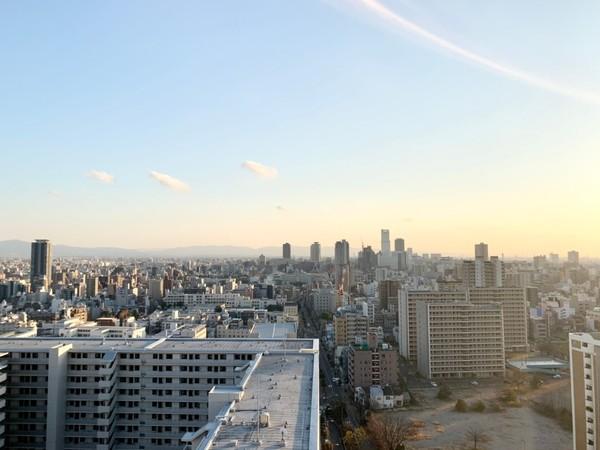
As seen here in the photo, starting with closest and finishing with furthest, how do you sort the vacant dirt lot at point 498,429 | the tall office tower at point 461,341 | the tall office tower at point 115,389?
1. the tall office tower at point 115,389
2. the vacant dirt lot at point 498,429
3. the tall office tower at point 461,341

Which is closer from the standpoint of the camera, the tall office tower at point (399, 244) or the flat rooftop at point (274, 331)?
the flat rooftop at point (274, 331)

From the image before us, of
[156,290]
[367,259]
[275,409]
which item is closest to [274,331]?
[275,409]

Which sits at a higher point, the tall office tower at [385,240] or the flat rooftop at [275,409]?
the tall office tower at [385,240]

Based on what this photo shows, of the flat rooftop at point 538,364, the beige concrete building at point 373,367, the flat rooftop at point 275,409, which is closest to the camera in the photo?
the flat rooftop at point 275,409

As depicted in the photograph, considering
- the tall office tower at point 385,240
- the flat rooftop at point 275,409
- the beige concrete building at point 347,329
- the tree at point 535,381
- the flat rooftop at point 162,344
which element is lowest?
the tree at point 535,381

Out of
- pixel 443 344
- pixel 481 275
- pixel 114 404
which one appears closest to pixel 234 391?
pixel 114 404

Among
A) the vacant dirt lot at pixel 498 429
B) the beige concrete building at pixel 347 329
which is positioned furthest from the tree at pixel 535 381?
the beige concrete building at pixel 347 329

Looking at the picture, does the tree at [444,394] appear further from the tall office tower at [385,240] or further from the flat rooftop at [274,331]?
the tall office tower at [385,240]

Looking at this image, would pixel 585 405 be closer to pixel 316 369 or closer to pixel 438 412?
pixel 316 369
